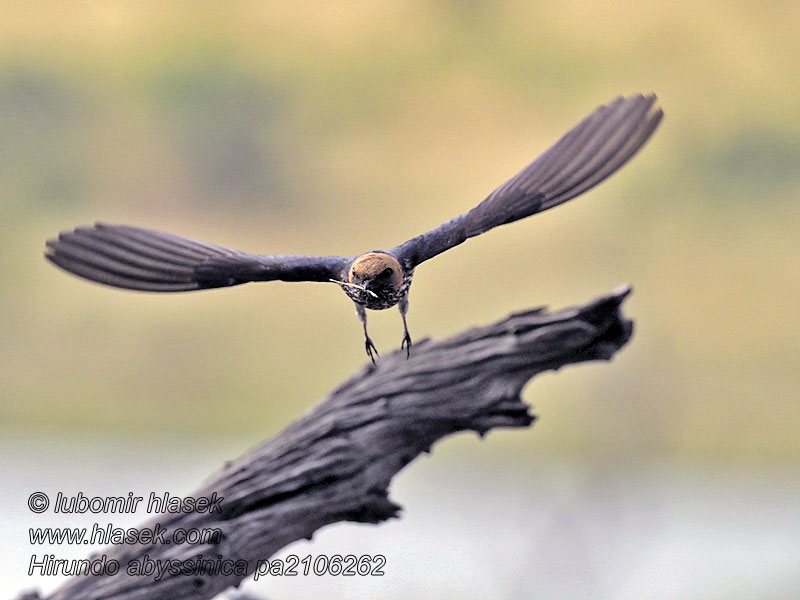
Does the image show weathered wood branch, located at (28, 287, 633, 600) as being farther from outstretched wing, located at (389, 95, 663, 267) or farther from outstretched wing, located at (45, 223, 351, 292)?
outstretched wing, located at (45, 223, 351, 292)

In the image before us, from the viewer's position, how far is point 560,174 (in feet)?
7.09

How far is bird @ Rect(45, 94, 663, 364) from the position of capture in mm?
2059

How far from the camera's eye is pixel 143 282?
221 centimetres

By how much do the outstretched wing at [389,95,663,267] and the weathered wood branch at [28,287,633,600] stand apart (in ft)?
1.77

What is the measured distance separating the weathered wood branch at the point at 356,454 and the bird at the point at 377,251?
0.55 metres

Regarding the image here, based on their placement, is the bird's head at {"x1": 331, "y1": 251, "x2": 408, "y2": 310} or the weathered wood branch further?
the weathered wood branch

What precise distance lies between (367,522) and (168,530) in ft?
2.12

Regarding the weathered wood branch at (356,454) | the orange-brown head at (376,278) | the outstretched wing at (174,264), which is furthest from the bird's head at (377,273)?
the weathered wood branch at (356,454)

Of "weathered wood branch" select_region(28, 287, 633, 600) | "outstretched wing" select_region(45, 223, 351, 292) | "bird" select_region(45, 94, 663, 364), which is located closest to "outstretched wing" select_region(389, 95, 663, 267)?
"bird" select_region(45, 94, 663, 364)

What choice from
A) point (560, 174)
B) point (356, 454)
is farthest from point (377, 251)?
point (356, 454)

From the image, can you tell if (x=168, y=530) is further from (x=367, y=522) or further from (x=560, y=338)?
(x=560, y=338)

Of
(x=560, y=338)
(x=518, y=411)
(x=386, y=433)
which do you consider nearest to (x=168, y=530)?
(x=386, y=433)

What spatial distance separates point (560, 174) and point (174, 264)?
1051mm

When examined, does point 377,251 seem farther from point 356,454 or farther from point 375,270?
point 356,454
